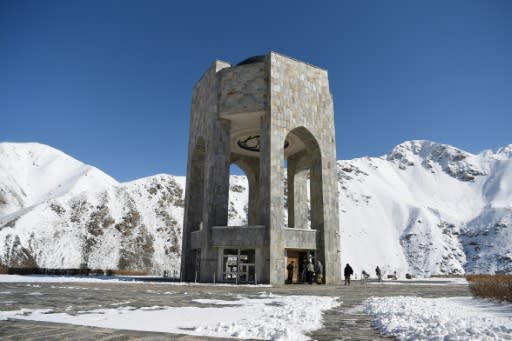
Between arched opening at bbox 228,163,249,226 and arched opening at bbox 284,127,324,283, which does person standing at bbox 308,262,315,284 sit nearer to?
arched opening at bbox 284,127,324,283

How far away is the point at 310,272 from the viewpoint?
2736cm

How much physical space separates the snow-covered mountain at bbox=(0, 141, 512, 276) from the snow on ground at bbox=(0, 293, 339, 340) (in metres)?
59.8

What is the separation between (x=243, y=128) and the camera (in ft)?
110

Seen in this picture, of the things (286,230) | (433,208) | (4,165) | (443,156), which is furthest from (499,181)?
(4,165)

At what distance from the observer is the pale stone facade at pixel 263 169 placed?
1056 inches

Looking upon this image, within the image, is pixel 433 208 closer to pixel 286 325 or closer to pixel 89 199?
pixel 89 199

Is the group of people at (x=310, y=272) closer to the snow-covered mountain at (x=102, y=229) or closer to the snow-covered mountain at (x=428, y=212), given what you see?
the snow-covered mountain at (x=102, y=229)

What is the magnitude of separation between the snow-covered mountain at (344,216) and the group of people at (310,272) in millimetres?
42454

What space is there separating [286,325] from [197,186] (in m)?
28.7

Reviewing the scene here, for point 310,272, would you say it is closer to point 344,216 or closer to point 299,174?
point 299,174

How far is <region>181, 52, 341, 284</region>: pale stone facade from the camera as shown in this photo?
88.0 feet

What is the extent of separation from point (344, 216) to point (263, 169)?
217 ft

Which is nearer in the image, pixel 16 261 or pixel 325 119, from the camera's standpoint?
pixel 325 119

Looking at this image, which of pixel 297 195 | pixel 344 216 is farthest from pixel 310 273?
pixel 344 216
